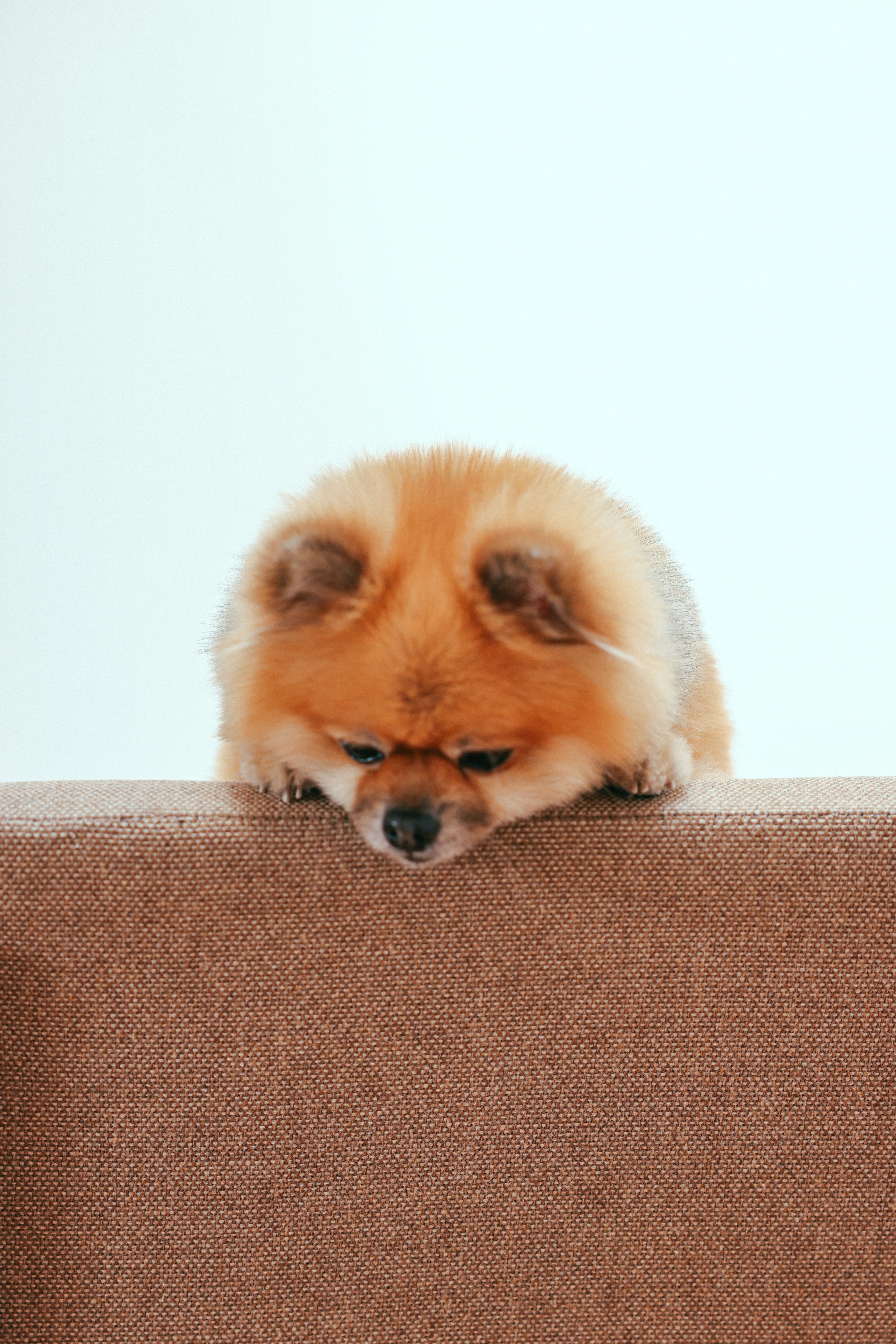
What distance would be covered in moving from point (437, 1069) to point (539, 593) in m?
0.63

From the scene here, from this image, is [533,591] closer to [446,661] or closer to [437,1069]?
[446,661]

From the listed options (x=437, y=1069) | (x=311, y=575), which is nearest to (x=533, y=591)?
(x=311, y=575)

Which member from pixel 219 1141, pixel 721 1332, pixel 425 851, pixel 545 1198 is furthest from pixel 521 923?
pixel 721 1332

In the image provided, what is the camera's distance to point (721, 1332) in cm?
131

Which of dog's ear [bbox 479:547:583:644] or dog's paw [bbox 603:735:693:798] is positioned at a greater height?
dog's ear [bbox 479:547:583:644]

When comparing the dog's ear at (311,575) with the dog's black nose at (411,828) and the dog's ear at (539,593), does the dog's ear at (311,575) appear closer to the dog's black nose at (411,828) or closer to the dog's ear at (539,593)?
the dog's ear at (539,593)

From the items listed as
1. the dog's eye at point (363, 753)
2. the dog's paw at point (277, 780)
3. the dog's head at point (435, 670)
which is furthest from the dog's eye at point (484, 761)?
the dog's paw at point (277, 780)

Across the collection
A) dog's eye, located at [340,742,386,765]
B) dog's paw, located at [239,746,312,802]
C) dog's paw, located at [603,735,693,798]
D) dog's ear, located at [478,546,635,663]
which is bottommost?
dog's paw, located at [239,746,312,802]

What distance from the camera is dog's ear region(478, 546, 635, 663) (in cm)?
118

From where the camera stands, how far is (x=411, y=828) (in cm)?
118

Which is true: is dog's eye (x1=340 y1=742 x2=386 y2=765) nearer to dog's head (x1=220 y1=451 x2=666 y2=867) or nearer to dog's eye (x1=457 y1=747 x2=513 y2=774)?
dog's head (x1=220 y1=451 x2=666 y2=867)

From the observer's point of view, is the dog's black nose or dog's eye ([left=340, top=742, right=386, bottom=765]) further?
dog's eye ([left=340, top=742, right=386, bottom=765])

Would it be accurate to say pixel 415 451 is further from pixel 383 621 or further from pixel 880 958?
pixel 880 958

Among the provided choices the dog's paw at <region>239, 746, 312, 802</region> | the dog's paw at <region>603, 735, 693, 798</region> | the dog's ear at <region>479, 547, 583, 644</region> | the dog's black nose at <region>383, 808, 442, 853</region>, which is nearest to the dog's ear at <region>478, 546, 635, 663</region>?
the dog's ear at <region>479, 547, 583, 644</region>
